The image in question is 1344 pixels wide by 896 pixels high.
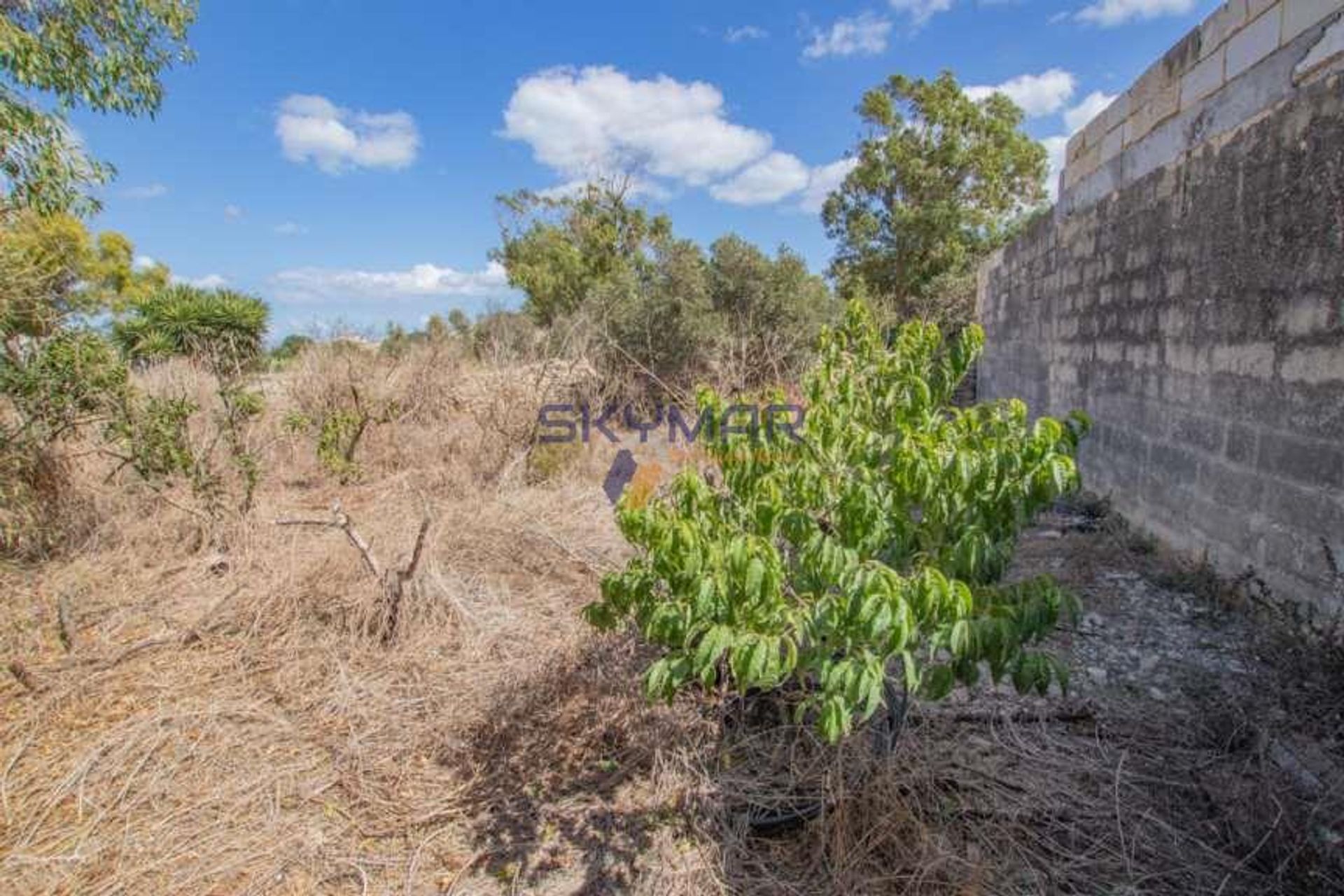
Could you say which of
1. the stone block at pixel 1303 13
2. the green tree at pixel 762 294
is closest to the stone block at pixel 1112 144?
the stone block at pixel 1303 13

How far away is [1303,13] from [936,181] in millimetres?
13723

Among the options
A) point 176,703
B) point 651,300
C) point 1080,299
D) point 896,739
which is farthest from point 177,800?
point 651,300

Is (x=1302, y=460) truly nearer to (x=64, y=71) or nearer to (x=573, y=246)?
(x=64, y=71)

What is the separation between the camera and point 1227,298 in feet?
10.8

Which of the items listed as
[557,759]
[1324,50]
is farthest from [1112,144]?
[557,759]

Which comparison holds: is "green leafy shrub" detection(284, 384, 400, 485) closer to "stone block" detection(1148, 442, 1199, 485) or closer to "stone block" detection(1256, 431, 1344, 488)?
"stone block" detection(1148, 442, 1199, 485)

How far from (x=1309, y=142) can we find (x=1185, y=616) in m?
2.18

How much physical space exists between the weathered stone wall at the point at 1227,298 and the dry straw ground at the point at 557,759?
1.75 ft

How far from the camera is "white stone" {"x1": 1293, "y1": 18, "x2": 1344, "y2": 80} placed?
255 cm

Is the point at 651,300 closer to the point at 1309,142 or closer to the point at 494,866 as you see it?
the point at 1309,142

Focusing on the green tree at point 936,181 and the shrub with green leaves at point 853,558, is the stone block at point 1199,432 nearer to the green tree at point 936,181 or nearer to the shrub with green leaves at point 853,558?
the shrub with green leaves at point 853,558

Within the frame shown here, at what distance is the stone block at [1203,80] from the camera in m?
3.38

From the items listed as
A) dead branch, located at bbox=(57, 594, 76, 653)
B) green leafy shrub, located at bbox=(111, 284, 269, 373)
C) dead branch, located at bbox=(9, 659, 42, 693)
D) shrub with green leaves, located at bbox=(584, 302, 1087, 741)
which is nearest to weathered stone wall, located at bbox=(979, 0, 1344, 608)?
shrub with green leaves, located at bbox=(584, 302, 1087, 741)

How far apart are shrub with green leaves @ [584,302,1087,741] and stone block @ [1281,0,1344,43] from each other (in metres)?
2.36
